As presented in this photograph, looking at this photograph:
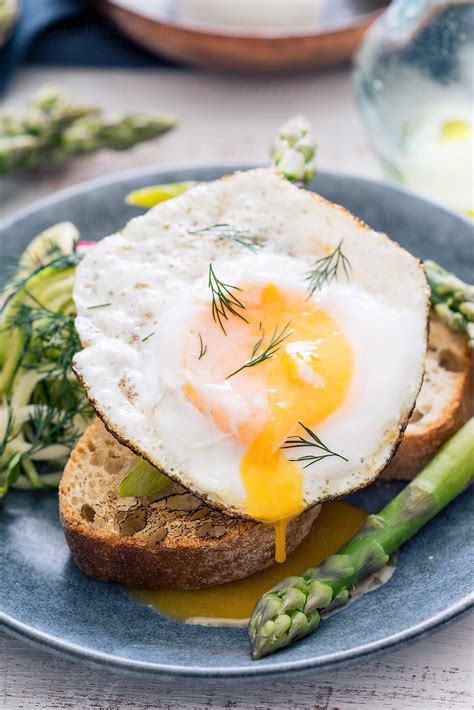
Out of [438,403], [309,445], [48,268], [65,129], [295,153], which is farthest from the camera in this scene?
[65,129]

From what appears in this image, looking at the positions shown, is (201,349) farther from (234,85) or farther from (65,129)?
(234,85)

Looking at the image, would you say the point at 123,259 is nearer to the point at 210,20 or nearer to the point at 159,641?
the point at 159,641

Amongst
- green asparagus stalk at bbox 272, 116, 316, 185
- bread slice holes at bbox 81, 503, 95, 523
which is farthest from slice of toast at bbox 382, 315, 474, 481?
bread slice holes at bbox 81, 503, 95, 523

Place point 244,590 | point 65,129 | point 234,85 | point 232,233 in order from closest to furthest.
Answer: point 244,590 → point 232,233 → point 65,129 → point 234,85

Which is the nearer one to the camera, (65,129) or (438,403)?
(438,403)

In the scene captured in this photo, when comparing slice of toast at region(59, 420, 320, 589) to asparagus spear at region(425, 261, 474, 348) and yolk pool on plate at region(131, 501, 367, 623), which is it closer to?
yolk pool on plate at region(131, 501, 367, 623)

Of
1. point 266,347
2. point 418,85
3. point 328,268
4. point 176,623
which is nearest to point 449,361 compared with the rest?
point 328,268
